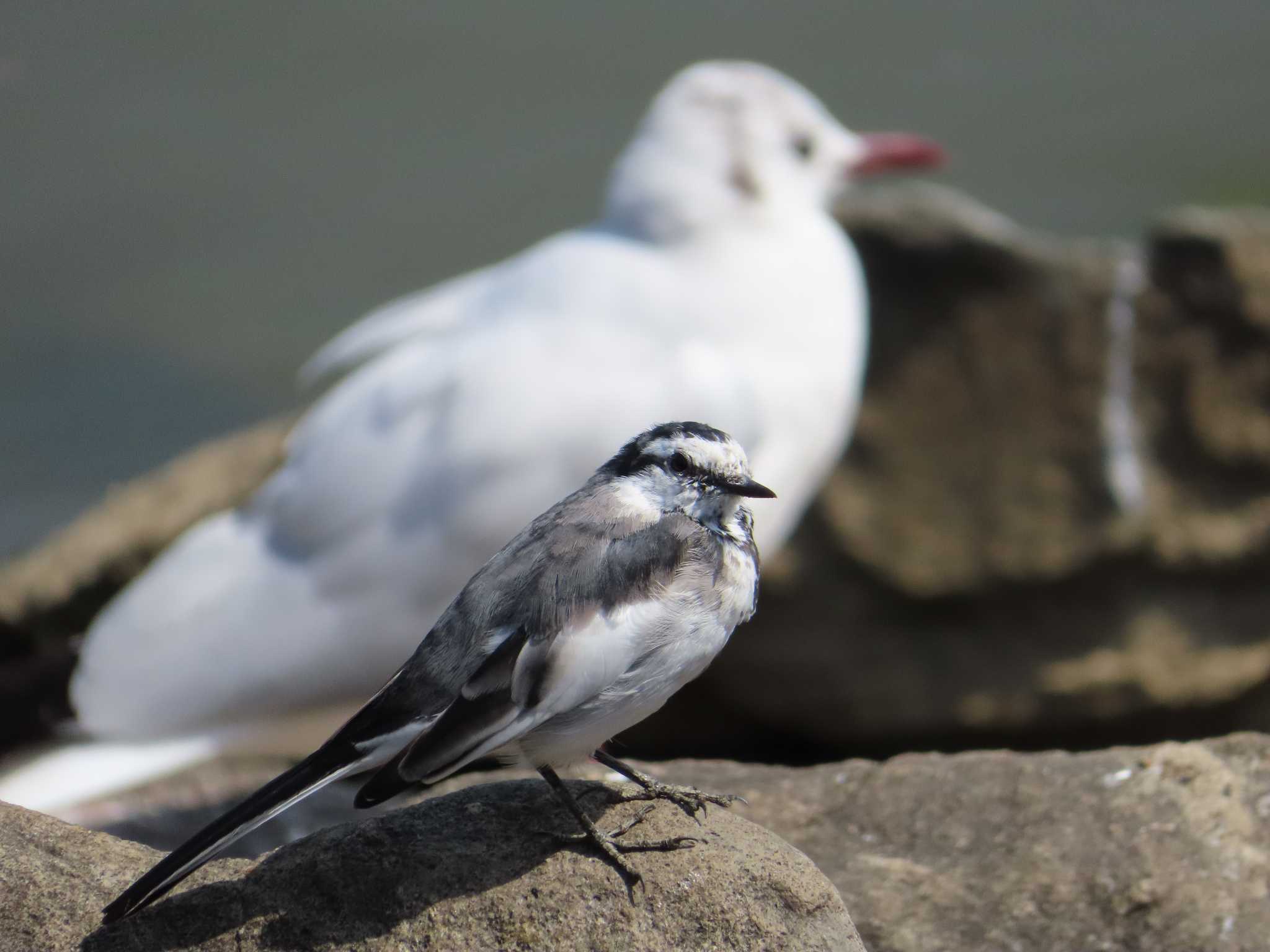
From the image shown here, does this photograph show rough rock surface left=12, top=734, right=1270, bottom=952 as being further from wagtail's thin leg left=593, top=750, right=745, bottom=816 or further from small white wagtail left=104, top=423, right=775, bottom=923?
small white wagtail left=104, top=423, right=775, bottom=923

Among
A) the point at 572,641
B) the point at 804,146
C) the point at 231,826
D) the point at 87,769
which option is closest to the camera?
the point at 231,826

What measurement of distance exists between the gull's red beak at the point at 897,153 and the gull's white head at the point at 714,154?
0.43 meters

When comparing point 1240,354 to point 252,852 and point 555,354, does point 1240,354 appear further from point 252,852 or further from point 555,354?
point 252,852

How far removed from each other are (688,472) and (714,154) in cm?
277

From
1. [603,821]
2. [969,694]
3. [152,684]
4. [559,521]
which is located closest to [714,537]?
[559,521]

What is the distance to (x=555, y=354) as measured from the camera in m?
4.81

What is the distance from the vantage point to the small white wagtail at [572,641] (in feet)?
7.64

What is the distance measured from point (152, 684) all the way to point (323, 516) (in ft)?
2.26

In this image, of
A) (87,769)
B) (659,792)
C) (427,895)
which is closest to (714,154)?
(87,769)

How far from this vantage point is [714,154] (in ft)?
17.1

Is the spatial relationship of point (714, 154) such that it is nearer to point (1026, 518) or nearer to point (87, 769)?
point (1026, 518)

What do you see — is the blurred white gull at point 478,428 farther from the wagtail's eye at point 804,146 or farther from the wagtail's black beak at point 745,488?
the wagtail's black beak at point 745,488

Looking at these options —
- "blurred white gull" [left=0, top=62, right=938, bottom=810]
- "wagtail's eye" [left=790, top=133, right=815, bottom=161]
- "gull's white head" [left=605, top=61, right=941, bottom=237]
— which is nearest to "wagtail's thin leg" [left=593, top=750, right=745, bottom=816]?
"blurred white gull" [left=0, top=62, right=938, bottom=810]

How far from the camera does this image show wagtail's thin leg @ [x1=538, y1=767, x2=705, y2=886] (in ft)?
8.43
